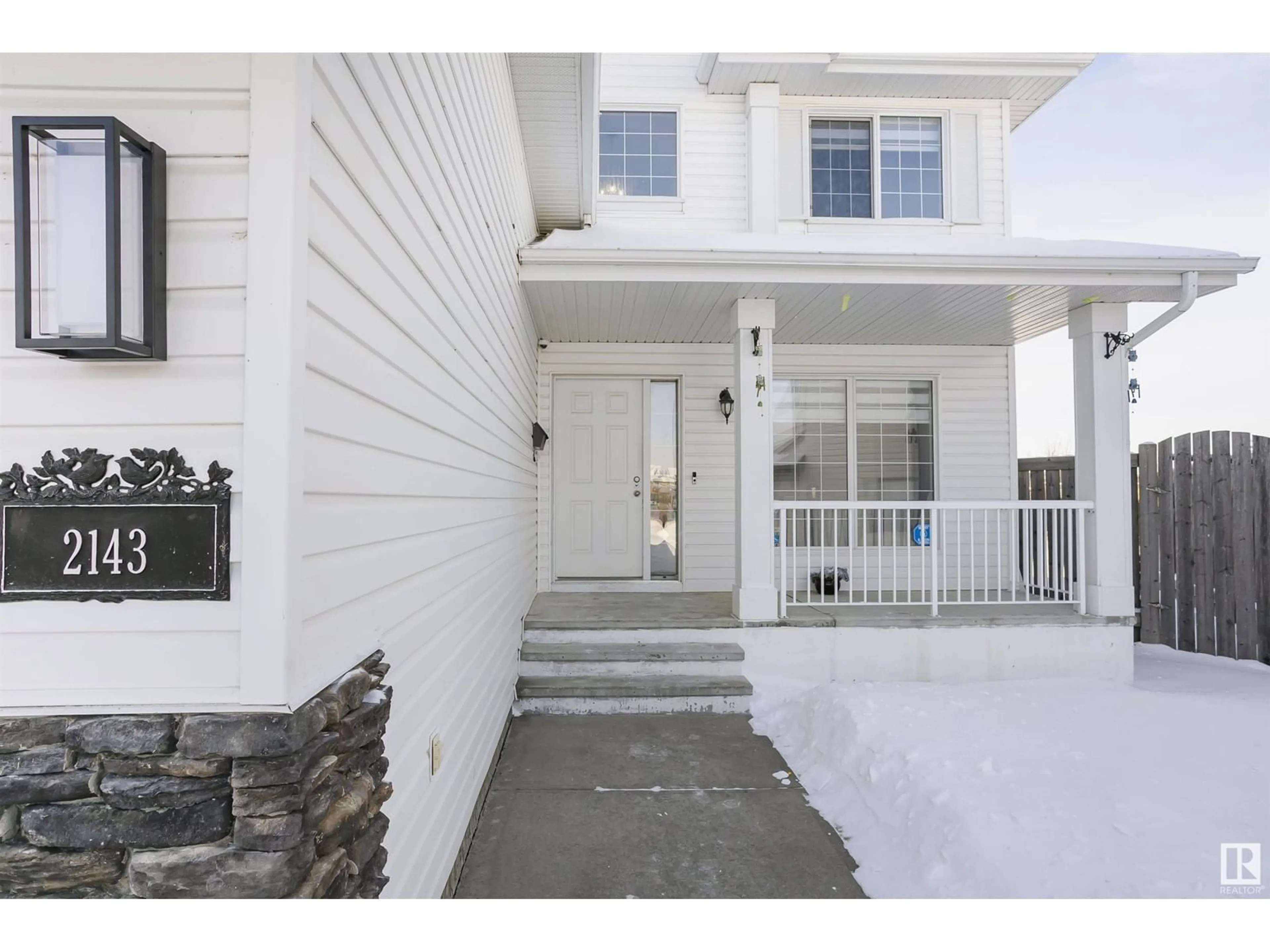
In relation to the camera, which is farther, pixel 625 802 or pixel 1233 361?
pixel 1233 361

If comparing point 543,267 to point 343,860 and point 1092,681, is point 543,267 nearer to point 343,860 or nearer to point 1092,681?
point 343,860

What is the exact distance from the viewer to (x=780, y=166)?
20.7 ft

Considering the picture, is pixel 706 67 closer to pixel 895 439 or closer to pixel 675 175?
pixel 675 175

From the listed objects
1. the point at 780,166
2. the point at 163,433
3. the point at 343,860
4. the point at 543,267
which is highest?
the point at 780,166

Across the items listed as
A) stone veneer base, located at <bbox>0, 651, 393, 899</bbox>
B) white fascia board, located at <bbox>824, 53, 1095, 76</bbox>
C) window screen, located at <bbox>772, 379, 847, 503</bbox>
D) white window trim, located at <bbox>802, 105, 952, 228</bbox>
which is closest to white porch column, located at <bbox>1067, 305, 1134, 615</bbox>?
window screen, located at <bbox>772, 379, 847, 503</bbox>

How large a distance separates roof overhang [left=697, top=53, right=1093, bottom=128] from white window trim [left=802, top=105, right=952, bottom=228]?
144 millimetres

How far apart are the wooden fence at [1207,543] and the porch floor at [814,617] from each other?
105 cm

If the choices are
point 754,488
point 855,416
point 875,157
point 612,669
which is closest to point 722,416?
point 855,416

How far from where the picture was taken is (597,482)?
5.89 m

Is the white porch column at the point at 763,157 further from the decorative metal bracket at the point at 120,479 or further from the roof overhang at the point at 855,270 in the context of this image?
the decorative metal bracket at the point at 120,479

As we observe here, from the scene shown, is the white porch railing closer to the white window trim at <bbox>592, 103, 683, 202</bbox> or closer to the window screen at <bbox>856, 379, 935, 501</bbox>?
the window screen at <bbox>856, 379, 935, 501</bbox>

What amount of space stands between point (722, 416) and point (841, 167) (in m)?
2.91

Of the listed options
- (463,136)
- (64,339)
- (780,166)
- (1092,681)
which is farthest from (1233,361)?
(64,339)
